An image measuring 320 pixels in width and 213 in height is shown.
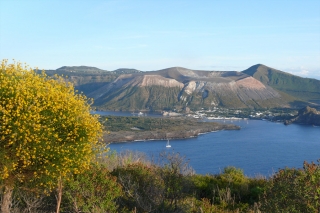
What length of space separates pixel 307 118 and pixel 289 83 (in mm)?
82228

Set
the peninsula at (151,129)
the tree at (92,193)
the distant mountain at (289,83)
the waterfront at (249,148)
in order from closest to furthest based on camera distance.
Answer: the tree at (92,193) < the waterfront at (249,148) < the peninsula at (151,129) < the distant mountain at (289,83)

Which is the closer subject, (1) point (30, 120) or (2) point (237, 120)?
(1) point (30, 120)

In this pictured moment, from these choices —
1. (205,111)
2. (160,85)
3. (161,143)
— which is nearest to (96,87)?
(160,85)

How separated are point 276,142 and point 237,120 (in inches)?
1399

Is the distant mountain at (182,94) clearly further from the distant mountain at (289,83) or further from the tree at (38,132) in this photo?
the tree at (38,132)

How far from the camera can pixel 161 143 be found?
188 feet

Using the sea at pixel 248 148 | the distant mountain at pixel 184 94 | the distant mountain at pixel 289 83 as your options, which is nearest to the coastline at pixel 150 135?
the sea at pixel 248 148

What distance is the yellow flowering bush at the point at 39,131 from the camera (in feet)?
23.2

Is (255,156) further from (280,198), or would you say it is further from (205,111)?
(205,111)

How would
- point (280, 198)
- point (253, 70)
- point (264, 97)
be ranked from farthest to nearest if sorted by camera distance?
1. point (253, 70)
2. point (264, 97)
3. point (280, 198)

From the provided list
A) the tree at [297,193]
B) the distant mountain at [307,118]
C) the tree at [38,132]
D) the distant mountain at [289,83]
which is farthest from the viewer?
the distant mountain at [289,83]

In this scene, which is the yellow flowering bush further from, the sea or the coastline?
the coastline

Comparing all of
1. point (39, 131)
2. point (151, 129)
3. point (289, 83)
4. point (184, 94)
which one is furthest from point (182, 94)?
point (39, 131)

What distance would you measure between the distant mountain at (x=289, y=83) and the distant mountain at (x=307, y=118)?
38.2 metres
